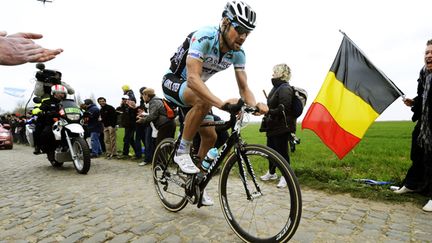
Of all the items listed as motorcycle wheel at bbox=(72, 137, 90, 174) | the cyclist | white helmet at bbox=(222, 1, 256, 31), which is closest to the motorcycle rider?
motorcycle wheel at bbox=(72, 137, 90, 174)

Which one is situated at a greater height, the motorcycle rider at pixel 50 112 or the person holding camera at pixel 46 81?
the person holding camera at pixel 46 81

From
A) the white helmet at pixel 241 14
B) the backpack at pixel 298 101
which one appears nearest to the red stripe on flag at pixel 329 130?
the backpack at pixel 298 101

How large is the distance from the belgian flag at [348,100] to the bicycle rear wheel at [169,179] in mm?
3134

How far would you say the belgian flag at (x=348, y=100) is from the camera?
5.18 m

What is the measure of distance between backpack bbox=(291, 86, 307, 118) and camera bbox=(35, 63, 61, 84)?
19.7 ft

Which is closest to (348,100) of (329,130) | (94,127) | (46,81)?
(329,130)

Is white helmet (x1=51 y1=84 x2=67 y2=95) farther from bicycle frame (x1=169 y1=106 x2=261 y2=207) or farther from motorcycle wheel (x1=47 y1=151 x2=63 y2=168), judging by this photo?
bicycle frame (x1=169 y1=106 x2=261 y2=207)

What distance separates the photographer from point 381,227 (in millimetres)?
3301

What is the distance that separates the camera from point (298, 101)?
5660 millimetres

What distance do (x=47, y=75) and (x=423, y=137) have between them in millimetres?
8118

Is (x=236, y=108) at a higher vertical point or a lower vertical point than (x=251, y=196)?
higher

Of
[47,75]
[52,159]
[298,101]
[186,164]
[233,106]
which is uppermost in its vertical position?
[47,75]

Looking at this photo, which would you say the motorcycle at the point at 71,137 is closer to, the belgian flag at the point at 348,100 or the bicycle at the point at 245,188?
the bicycle at the point at 245,188

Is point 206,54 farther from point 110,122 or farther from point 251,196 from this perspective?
point 110,122
